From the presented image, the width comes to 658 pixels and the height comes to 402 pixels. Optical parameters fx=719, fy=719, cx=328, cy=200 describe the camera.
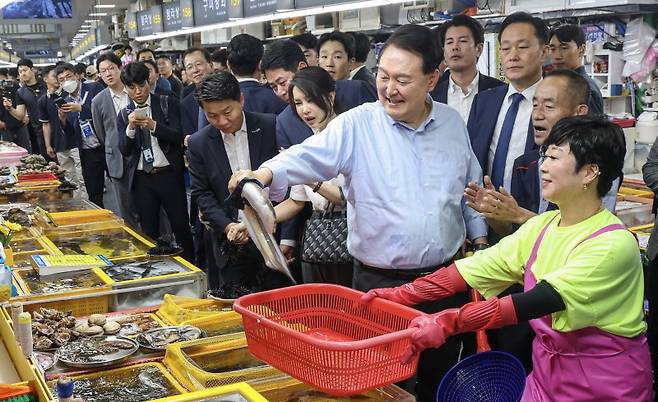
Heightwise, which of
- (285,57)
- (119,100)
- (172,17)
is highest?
(172,17)

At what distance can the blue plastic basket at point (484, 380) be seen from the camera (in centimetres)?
227

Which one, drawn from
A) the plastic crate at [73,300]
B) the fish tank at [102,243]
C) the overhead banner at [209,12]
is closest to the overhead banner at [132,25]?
the overhead banner at [209,12]

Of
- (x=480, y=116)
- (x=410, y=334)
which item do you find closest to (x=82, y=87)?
(x=480, y=116)

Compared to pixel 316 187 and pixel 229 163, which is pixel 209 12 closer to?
pixel 229 163

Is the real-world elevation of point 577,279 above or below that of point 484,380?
above

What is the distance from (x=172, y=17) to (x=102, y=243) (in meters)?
10.2

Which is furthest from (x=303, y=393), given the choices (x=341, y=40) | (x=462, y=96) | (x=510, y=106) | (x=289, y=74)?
Result: (x=341, y=40)

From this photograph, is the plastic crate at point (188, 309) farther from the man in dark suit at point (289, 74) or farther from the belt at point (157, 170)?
the belt at point (157, 170)

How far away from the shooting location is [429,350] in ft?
8.96

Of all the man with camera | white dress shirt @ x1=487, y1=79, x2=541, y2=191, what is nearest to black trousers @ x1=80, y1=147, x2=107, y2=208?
the man with camera

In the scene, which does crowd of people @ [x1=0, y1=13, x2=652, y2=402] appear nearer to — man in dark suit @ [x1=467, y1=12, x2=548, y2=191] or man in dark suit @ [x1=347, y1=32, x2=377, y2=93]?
man in dark suit @ [x1=467, y1=12, x2=548, y2=191]

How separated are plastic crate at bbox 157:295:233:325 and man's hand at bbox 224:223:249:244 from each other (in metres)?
0.31

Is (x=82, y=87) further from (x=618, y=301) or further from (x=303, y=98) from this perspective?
(x=618, y=301)

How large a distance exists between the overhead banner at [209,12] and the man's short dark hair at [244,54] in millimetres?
6618
